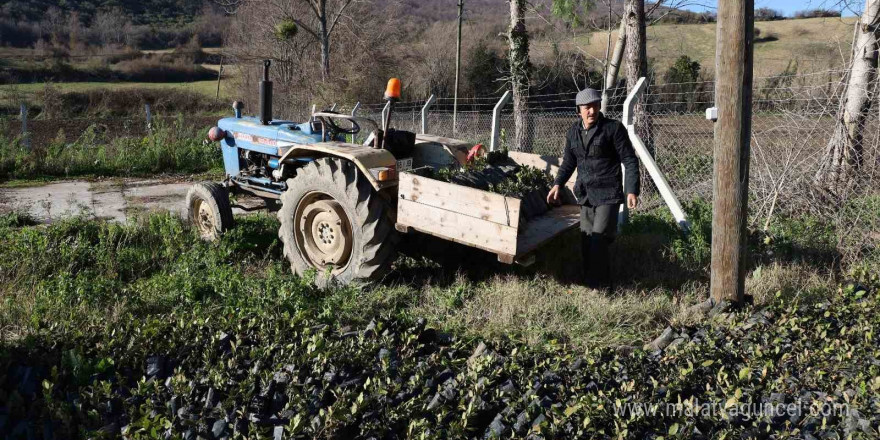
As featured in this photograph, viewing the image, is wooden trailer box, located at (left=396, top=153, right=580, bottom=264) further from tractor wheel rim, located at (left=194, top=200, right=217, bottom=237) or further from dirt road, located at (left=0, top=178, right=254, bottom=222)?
dirt road, located at (left=0, top=178, right=254, bottom=222)

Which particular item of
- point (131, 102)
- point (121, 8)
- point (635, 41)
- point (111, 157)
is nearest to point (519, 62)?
point (635, 41)

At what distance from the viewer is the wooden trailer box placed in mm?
4504

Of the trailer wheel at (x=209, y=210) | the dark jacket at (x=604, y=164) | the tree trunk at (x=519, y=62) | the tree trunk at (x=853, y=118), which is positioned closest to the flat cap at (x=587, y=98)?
the dark jacket at (x=604, y=164)

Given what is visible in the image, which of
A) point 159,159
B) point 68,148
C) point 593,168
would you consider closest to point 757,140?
point 593,168

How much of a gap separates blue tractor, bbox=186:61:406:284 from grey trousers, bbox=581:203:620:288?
1.58 meters

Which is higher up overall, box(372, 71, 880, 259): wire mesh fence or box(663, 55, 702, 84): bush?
box(663, 55, 702, 84): bush

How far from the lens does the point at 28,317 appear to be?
439 centimetres

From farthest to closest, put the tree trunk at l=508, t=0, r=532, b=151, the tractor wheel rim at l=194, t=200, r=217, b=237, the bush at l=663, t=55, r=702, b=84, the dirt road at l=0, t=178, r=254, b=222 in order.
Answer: the bush at l=663, t=55, r=702, b=84 < the tree trunk at l=508, t=0, r=532, b=151 < the dirt road at l=0, t=178, r=254, b=222 < the tractor wheel rim at l=194, t=200, r=217, b=237

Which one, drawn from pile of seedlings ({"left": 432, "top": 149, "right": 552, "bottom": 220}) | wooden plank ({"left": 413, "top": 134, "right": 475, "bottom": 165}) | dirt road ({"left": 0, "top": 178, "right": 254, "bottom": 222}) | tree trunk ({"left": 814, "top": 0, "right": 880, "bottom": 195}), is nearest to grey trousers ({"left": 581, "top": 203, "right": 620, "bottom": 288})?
pile of seedlings ({"left": 432, "top": 149, "right": 552, "bottom": 220})

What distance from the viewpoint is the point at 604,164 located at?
17.3 ft

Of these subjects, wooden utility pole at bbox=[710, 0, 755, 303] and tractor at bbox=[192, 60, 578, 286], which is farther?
tractor at bbox=[192, 60, 578, 286]

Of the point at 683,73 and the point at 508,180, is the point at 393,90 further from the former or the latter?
the point at 683,73

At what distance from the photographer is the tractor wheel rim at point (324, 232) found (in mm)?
5574

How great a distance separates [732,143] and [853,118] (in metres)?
2.96
